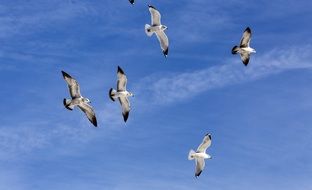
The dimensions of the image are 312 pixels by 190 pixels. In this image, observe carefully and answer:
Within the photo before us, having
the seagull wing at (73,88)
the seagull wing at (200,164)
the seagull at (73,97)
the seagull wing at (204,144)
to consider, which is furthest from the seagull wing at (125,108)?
the seagull wing at (200,164)

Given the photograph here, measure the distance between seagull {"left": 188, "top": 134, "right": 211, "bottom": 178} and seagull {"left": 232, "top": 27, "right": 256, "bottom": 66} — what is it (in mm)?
6562

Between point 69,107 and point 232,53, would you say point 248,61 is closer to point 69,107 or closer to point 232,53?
point 232,53

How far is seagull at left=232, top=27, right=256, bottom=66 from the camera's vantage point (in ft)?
218

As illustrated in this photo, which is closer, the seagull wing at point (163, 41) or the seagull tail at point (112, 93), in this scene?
the seagull tail at point (112, 93)

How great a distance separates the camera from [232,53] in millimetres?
66000

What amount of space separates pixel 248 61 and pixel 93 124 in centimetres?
1281

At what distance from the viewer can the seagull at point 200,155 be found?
66125mm

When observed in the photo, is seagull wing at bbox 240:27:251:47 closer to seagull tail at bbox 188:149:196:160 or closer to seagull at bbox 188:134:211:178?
seagull at bbox 188:134:211:178

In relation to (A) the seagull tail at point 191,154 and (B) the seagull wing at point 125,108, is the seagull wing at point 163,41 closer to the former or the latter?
(B) the seagull wing at point 125,108

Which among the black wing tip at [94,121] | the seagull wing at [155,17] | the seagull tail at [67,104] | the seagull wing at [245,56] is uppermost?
the seagull wing at [155,17]

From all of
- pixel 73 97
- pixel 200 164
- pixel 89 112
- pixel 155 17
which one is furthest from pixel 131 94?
pixel 200 164

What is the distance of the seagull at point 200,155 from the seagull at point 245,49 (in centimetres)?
656

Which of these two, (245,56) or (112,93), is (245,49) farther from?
(112,93)

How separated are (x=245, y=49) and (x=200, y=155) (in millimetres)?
8751
